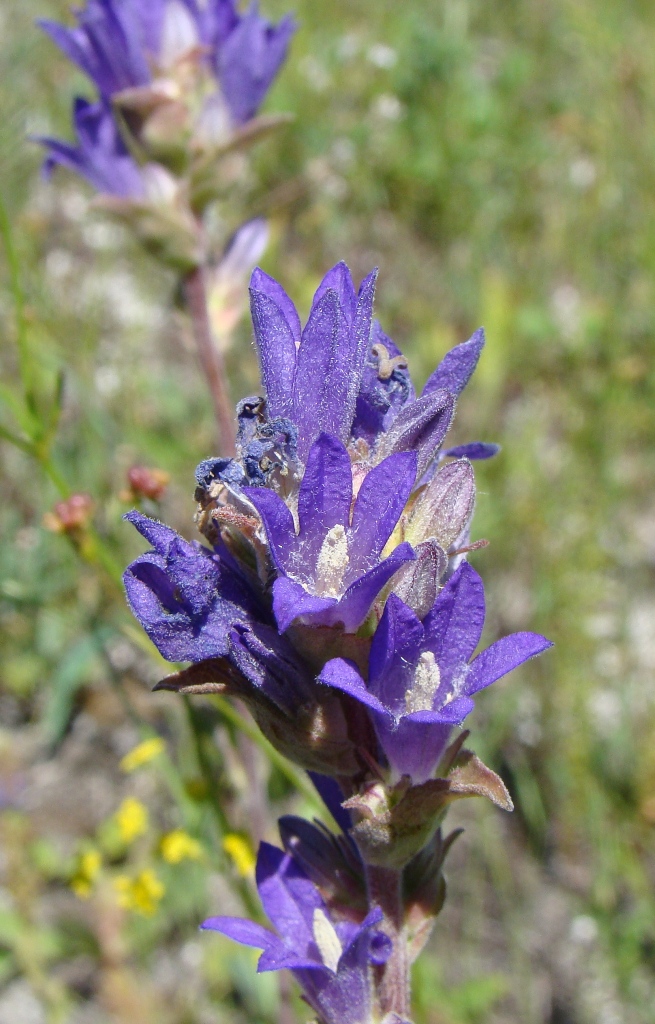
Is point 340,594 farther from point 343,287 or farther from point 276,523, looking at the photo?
point 343,287

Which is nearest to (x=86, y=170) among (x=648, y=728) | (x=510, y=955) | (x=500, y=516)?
(x=500, y=516)

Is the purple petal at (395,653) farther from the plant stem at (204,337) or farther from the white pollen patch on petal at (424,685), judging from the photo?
the plant stem at (204,337)

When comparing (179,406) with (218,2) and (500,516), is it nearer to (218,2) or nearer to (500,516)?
(500,516)

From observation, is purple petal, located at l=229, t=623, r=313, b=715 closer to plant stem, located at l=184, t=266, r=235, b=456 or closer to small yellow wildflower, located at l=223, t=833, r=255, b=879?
small yellow wildflower, located at l=223, t=833, r=255, b=879

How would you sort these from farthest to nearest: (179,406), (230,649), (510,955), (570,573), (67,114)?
(67,114) < (179,406) < (570,573) < (510,955) < (230,649)

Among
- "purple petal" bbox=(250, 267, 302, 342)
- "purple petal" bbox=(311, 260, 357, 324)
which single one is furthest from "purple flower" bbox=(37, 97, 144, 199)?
"purple petal" bbox=(311, 260, 357, 324)

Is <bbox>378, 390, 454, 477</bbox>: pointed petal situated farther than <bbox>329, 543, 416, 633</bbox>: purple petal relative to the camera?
Yes
